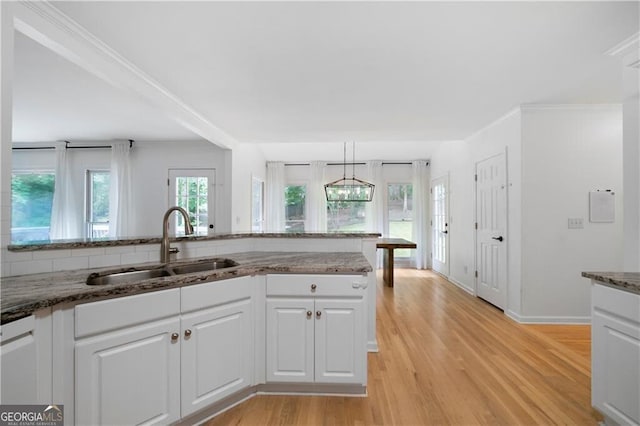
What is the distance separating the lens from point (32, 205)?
5.36 meters

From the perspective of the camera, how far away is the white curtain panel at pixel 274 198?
714 cm

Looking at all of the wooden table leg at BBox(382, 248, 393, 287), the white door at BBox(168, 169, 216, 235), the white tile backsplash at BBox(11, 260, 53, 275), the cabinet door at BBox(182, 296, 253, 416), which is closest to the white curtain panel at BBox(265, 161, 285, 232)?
the white door at BBox(168, 169, 216, 235)

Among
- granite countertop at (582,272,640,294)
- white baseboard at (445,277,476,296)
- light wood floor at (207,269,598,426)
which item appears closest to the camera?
granite countertop at (582,272,640,294)

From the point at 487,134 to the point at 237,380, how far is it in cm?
432

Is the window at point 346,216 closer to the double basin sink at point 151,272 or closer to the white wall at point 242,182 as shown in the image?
the white wall at point 242,182

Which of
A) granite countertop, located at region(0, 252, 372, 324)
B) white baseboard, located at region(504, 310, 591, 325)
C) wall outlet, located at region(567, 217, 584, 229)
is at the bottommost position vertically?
white baseboard, located at region(504, 310, 591, 325)

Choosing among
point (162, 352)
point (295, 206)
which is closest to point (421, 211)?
point (295, 206)

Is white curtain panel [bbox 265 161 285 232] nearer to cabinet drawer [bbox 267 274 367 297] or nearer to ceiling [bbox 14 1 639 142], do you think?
ceiling [bbox 14 1 639 142]

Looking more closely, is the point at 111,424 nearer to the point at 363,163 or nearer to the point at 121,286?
the point at 121,286

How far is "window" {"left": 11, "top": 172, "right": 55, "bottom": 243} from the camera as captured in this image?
5.34 m

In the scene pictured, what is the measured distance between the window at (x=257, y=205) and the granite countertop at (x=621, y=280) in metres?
→ 5.26

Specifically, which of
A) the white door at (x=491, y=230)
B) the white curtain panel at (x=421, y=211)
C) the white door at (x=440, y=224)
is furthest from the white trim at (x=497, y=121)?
the white curtain panel at (x=421, y=211)

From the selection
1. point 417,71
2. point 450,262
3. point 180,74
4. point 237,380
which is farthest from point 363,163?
point 237,380

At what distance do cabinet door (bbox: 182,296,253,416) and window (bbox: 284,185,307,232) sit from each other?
541 centimetres
